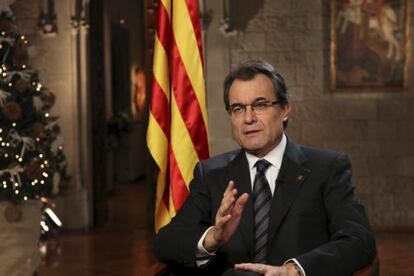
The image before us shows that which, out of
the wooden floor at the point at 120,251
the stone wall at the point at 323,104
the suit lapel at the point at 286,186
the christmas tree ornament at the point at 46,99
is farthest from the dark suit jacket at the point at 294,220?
the stone wall at the point at 323,104

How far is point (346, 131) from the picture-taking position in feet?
27.1

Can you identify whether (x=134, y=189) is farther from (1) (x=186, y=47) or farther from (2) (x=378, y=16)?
(1) (x=186, y=47)

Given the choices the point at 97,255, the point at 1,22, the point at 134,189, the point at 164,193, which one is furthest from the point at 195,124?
the point at 134,189

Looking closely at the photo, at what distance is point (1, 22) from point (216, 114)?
3.17m

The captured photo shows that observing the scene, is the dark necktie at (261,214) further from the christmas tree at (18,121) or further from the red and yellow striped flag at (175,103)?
the christmas tree at (18,121)

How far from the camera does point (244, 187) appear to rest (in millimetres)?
2627

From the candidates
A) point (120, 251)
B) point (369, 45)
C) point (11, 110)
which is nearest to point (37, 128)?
point (11, 110)

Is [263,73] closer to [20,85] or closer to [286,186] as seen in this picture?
[286,186]

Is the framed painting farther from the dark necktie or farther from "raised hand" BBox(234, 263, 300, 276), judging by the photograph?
"raised hand" BBox(234, 263, 300, 276)

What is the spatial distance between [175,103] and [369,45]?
207 inches

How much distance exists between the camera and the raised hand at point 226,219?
2.26 meters

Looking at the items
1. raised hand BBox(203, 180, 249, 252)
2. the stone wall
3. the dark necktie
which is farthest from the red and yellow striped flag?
the stone wall

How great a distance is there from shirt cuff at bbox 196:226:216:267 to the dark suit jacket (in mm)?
15

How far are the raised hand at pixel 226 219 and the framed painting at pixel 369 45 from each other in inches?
237
